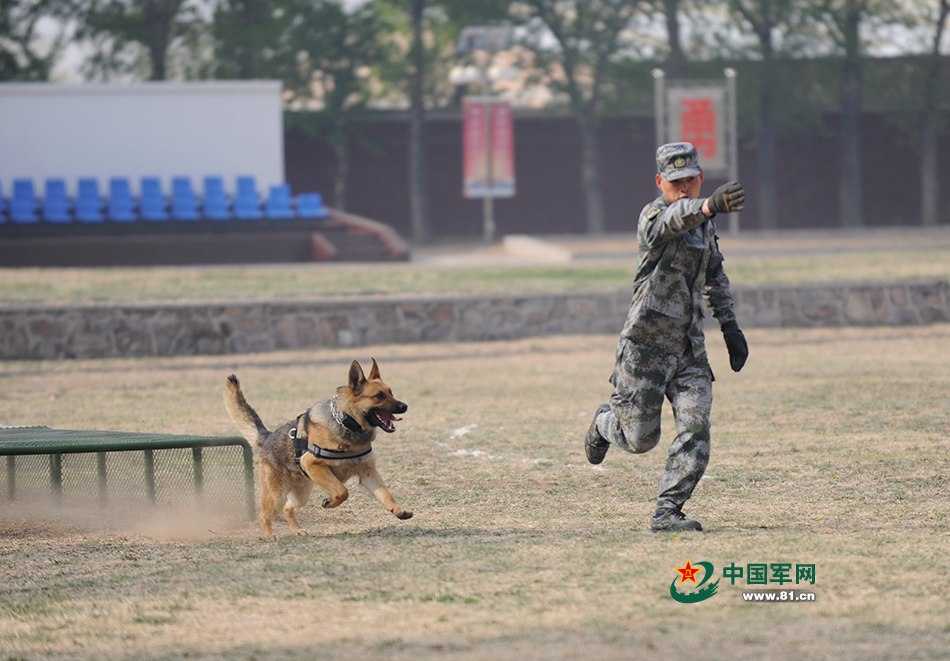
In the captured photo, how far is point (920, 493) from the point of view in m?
8.72

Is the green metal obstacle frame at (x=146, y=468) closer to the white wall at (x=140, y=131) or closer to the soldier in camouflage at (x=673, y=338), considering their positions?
the soldier in camouflage at (x=673, y=338)

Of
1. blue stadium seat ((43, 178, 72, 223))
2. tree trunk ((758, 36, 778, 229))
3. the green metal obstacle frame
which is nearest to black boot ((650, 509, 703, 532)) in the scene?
the green metal obstacle frame

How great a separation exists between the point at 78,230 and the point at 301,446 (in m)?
24.3

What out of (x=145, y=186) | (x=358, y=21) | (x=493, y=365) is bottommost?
(x=493, y=365)

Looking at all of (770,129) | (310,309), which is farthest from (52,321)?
(770,129)

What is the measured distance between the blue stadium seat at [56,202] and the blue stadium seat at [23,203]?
225mm

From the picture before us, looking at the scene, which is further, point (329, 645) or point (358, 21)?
point (358, 21)

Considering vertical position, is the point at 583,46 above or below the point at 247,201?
above

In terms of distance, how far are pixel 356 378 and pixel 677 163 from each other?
6.28 ft

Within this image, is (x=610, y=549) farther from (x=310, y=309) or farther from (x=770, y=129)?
(x=770, y=129)

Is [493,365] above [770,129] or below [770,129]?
below

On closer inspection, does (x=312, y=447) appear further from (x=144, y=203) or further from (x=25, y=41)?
(x=25, y=41)
